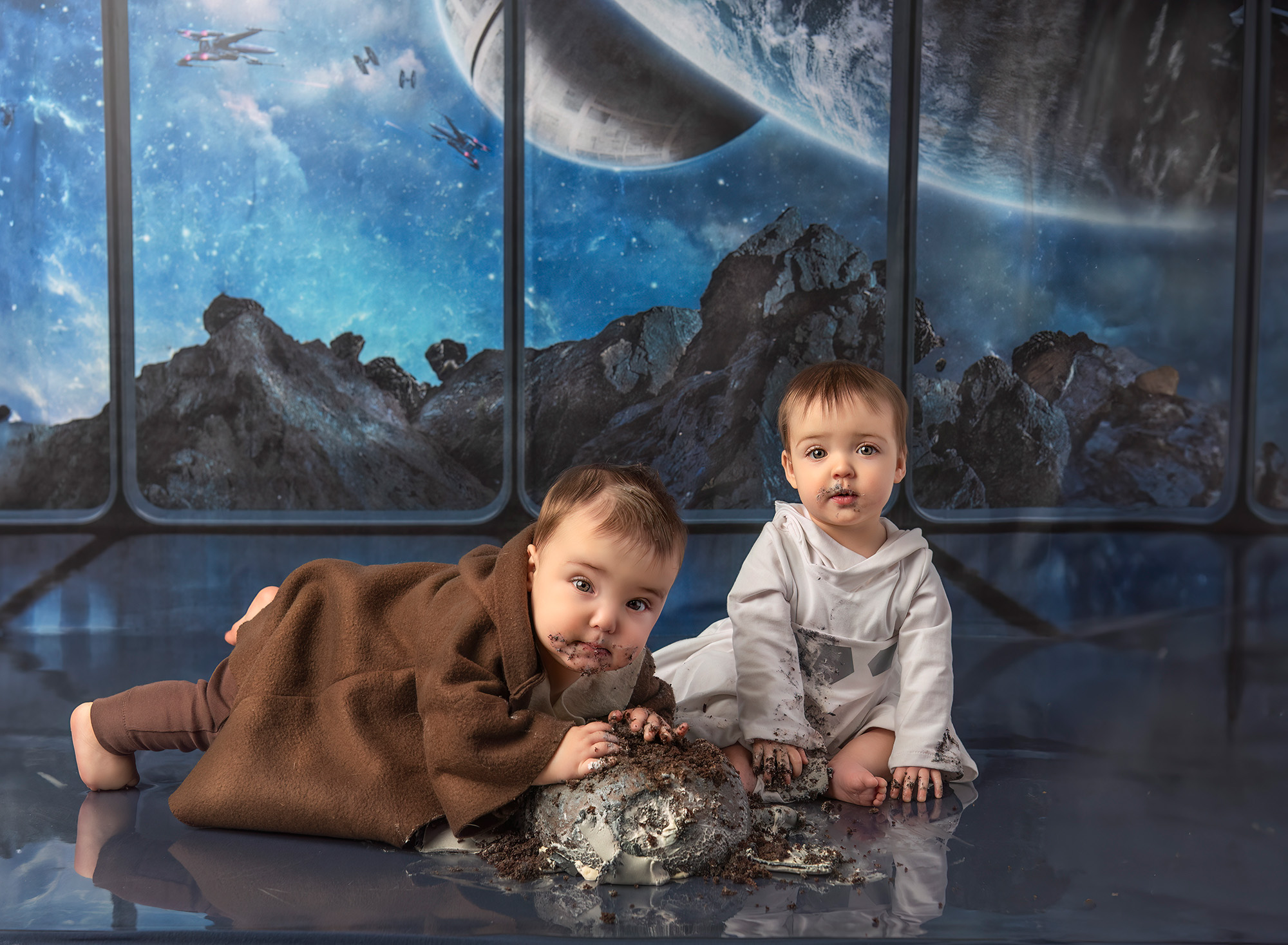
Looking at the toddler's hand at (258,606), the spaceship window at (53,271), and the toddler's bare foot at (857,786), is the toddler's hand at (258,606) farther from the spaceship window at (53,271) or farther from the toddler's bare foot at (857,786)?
the spaceship window at (53,271)

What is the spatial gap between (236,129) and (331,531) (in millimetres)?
1162

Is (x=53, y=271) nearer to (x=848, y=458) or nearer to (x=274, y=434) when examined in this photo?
(x=274, y=434)

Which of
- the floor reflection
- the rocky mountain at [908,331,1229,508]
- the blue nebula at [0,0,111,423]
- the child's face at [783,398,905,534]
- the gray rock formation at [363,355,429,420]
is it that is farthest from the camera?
the rocky mountain at [908,331,1229,508]

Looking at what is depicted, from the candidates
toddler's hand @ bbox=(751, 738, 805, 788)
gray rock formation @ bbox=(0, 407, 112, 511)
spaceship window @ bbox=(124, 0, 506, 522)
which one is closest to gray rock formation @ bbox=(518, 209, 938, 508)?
spaceship window @ bbox=(124, 0, 506, 522)

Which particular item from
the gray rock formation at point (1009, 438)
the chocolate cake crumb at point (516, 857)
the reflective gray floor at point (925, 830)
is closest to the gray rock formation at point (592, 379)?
the reflective gray floor at point (925, 830)

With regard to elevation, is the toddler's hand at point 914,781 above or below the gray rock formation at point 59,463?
below

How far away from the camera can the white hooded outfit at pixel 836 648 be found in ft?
4.41

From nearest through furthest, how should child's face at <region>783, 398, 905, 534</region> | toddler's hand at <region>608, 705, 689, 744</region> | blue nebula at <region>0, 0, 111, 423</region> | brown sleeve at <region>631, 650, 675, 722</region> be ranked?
toddler's hand at <region>608, 705, 689, 744</region> < brown sleeve at <region>631, 650, 675, 722</region> < child's face at <region>783, 398, 905, 534</region> < blue nebula at <region>0, 0, 111, 423</region>

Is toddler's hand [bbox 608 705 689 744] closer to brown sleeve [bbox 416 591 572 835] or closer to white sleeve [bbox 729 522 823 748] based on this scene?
brown sleeve [bbox 416 591 572 835]

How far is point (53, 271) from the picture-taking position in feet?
8.74

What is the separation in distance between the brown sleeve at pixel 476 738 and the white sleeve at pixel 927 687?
518 millimetres

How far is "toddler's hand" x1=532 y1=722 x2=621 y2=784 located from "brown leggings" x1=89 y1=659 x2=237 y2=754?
0.47 metres

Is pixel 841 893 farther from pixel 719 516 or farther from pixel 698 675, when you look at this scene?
pixel 719 516

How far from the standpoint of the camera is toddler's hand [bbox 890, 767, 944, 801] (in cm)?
132
